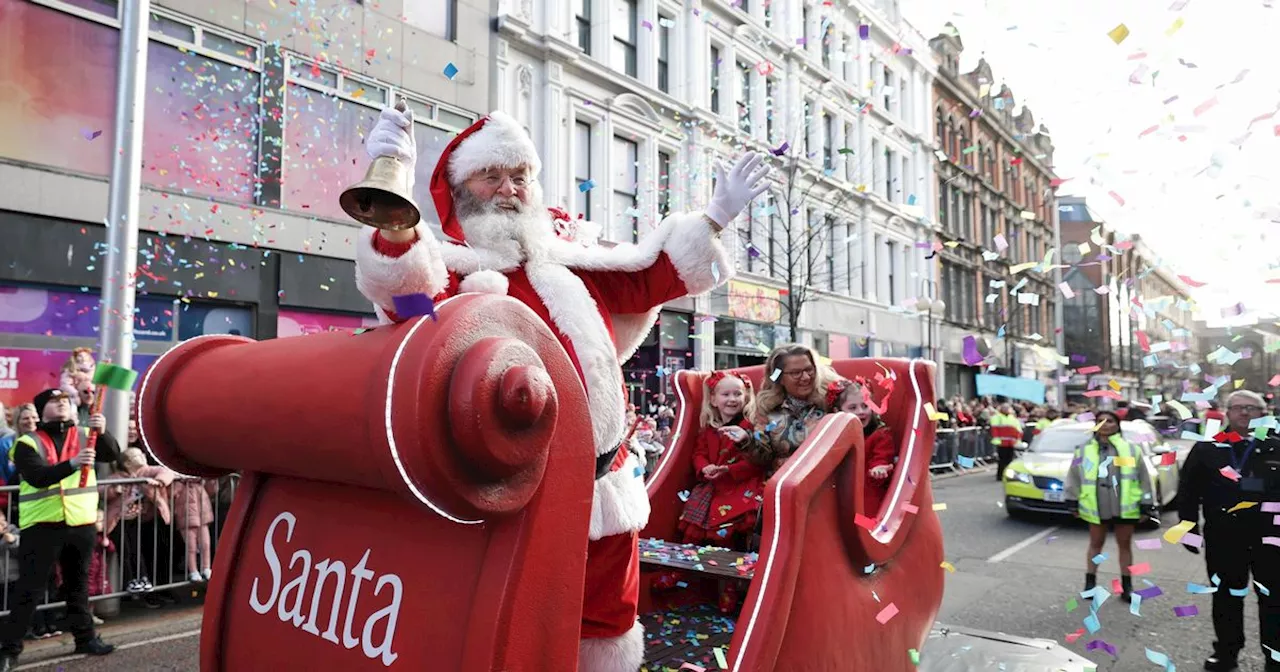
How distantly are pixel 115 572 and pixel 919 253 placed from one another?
2480cm

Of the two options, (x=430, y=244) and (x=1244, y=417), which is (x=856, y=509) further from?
(x=1244, y=417)

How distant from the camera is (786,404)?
4.06 m

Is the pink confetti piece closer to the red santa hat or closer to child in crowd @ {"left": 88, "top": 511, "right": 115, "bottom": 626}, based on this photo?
the red santa hat

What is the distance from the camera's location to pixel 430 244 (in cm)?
177

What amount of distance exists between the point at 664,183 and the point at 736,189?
47.8ft

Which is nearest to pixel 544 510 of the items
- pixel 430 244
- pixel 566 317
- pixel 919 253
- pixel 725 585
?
pixel 430 244

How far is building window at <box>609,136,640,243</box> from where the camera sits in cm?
1548

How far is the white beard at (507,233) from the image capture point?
7.67 feet

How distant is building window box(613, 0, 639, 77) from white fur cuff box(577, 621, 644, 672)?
49.5 ft

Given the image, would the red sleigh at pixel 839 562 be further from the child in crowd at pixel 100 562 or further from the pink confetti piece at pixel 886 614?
the child in crowd at pixel 100 562

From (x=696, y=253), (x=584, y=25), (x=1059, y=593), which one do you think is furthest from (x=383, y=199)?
(x=584, y=25)

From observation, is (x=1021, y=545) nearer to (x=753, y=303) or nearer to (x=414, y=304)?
(x=414, y=304)

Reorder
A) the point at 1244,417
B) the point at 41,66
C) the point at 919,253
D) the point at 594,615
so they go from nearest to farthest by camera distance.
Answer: the point at 594,615 < the point at 1244,417 < the point at 41,66 < the point at 919,253

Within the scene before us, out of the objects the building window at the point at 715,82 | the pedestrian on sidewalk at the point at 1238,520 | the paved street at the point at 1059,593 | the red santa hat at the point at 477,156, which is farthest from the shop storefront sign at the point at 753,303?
the red santa hat at the point at 477,156
